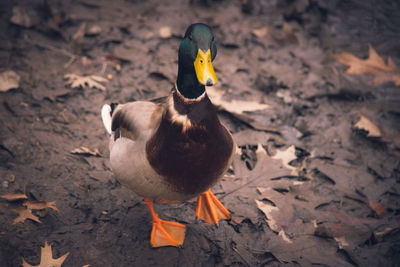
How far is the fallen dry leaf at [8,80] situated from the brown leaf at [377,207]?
342 centimetres

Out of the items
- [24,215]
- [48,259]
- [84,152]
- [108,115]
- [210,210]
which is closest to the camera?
[48,259]

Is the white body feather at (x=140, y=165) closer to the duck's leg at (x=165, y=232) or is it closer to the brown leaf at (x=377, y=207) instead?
the duck's leg at (x=165, y=232)

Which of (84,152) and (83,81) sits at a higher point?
(83,81)

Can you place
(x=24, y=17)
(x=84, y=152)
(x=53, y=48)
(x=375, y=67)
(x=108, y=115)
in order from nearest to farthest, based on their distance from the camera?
1. (x=108, y=115)
2. (x=84, y=152)
3. (x=375, y=67)
4. (x=53, y=48)
5. (x=24, y=17)

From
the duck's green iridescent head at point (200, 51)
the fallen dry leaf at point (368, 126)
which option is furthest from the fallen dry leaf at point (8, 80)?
the fallen dry leaf at point (368, 126)

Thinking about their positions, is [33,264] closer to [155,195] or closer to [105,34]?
[155,195]

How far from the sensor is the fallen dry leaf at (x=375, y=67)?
370 centimetres

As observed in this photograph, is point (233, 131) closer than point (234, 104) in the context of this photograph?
Yes

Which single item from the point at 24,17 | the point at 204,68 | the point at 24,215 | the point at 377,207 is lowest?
the point at 377,207

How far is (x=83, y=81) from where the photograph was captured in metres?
3.60

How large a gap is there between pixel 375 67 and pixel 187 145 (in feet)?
9.34

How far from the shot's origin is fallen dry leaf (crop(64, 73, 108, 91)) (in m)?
3.58

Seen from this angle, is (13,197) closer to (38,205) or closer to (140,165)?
(38,205)

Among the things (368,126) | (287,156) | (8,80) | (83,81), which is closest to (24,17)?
(8,80)
